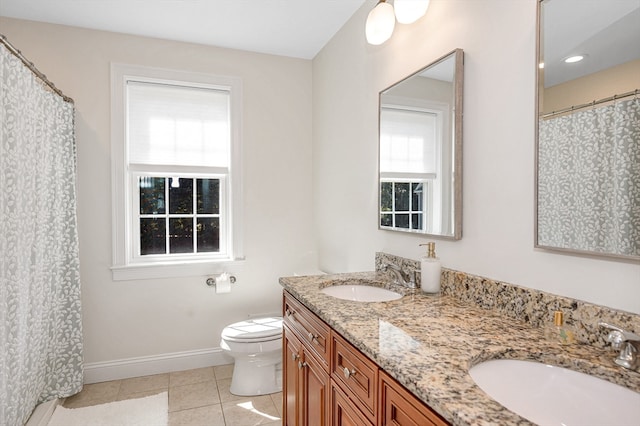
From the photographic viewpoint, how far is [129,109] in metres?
2.71

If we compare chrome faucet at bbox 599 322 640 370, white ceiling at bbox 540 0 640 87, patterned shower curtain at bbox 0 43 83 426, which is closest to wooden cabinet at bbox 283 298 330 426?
chrome faucet at bbox 599 322 640 370

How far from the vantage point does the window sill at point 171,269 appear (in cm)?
267

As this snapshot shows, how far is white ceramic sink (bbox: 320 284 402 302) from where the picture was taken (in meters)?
1.71

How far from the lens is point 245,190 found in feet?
9.73

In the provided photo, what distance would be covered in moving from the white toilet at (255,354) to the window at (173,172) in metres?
0.69

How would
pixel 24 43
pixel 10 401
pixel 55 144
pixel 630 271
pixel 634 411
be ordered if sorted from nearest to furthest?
pixel 634 411, pixel 630 271, pixel 10 401, pixel 55 144, pixel 24 43

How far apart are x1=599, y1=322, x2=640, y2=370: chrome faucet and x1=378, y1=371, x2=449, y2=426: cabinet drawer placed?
1.49 ft

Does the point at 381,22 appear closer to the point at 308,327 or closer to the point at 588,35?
the point at 588,35

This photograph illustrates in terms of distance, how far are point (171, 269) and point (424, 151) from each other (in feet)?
6.78

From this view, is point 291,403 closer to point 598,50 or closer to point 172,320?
point 172,320

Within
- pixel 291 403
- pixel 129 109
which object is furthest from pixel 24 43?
pixel 291 403

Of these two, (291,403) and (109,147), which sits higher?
(109,147)

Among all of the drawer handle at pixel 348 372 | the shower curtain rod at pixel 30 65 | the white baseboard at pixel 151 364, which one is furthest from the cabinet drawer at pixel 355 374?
the white baseboard at pixel 151 364

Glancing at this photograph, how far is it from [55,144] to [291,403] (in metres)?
1.99
